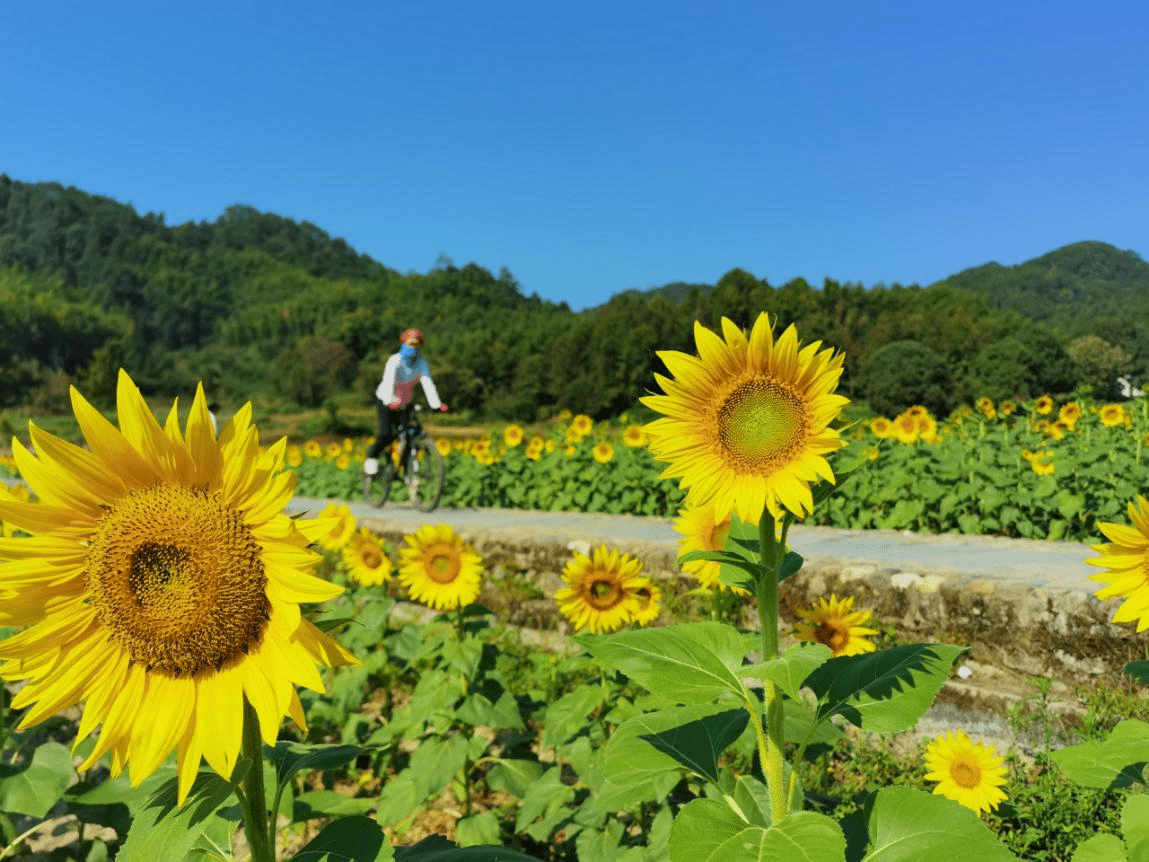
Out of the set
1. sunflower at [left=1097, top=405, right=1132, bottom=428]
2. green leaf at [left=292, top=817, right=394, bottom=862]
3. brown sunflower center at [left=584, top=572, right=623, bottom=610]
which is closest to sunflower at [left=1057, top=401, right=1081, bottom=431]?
sunflower at [left=1097, top=405, right=1132, bottom=428]

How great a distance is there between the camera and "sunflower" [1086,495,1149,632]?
55.1 inches

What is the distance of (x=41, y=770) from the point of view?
1.90m

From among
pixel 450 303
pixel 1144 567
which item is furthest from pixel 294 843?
pixel 450 303

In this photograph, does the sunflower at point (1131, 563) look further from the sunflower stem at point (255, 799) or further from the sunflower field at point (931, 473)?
the sunflower field at point (931, 473)

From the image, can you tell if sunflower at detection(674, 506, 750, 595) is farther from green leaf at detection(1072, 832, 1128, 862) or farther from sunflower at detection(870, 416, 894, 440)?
sunflower at detection(870, 416, 894, 440)

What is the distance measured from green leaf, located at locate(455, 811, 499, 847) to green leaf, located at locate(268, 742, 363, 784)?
48.4 inches

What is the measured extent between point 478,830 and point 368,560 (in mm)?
1444

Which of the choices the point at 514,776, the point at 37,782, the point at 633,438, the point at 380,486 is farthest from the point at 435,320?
the point at 37,782

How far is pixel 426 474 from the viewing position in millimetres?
9484

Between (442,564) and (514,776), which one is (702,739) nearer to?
(514,776)

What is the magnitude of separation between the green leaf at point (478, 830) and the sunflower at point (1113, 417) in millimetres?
7250

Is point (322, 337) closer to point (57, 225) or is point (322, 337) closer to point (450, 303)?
point (450, 303)

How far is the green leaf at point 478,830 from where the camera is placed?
7.88ft

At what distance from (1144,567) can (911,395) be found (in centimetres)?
2499
